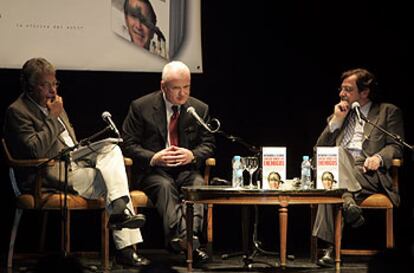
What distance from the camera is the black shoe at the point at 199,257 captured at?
5617 mm

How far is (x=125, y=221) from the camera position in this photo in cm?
531

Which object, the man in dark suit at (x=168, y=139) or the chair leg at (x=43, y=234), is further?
the chair leg at (x=43, y=234)

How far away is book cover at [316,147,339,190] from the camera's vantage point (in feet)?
17.3

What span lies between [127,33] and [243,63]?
3.07 ft

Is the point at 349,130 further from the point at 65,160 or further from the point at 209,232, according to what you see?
the point at 65,160

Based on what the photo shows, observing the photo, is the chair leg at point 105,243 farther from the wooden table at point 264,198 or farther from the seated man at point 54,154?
the wooden table at point 264,198

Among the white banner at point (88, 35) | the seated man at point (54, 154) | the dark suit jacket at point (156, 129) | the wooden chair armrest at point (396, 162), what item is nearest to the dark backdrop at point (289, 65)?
the white banner at point (88, 35)

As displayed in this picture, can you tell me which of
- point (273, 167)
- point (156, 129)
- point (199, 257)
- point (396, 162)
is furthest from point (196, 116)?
point (396, 162)

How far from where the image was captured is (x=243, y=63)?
666 cm

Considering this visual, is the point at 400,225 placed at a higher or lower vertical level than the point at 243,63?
lower

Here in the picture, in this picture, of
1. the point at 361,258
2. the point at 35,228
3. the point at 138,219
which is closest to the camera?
the point at 138,219

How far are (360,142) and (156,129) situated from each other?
1434 mm

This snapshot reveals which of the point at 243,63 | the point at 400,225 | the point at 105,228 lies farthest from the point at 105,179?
the point at 400,225

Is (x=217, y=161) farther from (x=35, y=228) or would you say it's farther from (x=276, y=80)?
(x=35, y=228)
